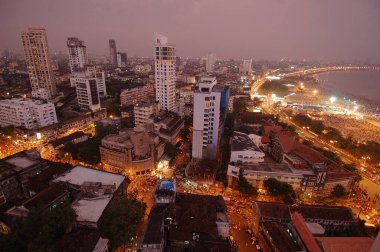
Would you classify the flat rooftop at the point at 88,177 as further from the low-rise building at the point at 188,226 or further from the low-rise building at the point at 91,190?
the low-rise building at the point at 188,226

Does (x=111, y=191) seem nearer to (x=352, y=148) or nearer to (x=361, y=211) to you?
(x=361, y=211)

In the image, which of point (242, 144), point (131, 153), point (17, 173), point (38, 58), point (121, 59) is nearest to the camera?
point (17, 173)

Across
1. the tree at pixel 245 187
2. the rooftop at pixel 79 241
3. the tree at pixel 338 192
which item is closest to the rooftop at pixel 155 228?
the rooftop at pixel 79 241

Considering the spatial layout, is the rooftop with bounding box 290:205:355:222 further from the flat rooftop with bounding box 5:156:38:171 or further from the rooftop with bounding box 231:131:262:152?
the flat rooftop with bounding box 5:156:38:171

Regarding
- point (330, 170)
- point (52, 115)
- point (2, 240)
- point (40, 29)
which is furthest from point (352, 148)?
point (40, 29)

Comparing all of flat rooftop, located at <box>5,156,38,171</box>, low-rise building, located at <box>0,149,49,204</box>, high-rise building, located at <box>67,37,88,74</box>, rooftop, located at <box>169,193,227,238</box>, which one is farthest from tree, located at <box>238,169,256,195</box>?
high-rise building, located at <box>67,37,88,74</box>

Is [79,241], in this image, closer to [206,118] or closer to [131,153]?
[131,153]

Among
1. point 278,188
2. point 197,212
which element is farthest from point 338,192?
point 197,212
